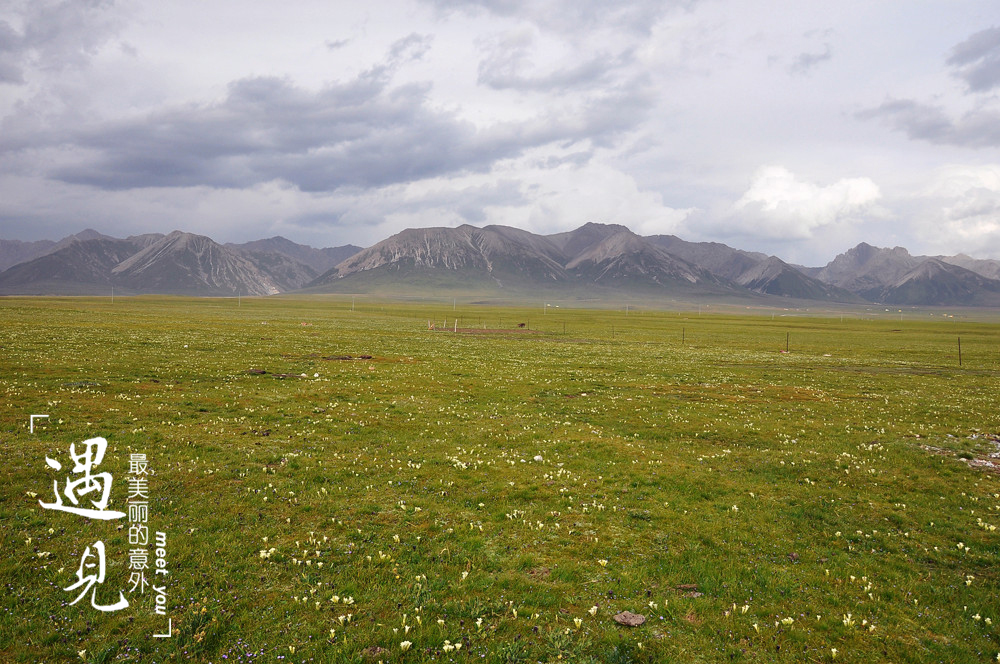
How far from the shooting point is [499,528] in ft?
45.9

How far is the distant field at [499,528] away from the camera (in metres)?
9.43

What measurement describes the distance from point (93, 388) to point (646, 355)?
5478 cm

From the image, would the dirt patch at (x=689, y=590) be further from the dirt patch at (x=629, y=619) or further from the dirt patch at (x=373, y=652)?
the dirt patch at (x=373, y=652)

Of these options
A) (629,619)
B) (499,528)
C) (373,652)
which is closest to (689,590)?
(629,619)

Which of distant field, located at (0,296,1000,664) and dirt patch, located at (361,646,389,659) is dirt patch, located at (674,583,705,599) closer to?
distant field, located at (0,296,1000,664)

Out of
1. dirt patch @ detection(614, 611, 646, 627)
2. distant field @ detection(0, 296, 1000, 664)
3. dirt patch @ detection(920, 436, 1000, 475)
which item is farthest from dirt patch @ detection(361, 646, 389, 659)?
dirt patch @ detection(920, 436, 1000, 475)

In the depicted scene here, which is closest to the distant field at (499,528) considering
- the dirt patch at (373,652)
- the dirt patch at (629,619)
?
the dirt patch at (373,652)

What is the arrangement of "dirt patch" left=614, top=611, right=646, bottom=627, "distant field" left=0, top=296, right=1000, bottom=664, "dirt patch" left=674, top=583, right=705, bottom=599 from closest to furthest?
1. "distant field" left=0, top=296, right=1000, bottom=664
2. "dirt patch" left=614, top=611, right=646, bottom=627
3. "dirt patch" left=674, top=583, right=705, bottom=599

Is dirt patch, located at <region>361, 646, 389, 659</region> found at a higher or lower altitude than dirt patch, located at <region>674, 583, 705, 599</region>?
higher

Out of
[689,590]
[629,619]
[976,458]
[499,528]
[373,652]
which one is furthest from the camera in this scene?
[976,458]

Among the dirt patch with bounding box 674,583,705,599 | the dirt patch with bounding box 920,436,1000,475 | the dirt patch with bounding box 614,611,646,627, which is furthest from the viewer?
the dirt patch with bounding box 920,436,1000,475

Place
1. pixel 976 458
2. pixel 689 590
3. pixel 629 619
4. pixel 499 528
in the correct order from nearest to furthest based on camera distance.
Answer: pixel 629 619 < pixel 689 590 < pixel 499 528 < pixel 976 458

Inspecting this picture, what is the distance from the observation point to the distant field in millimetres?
9430

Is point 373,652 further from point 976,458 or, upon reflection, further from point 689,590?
point 976,458
